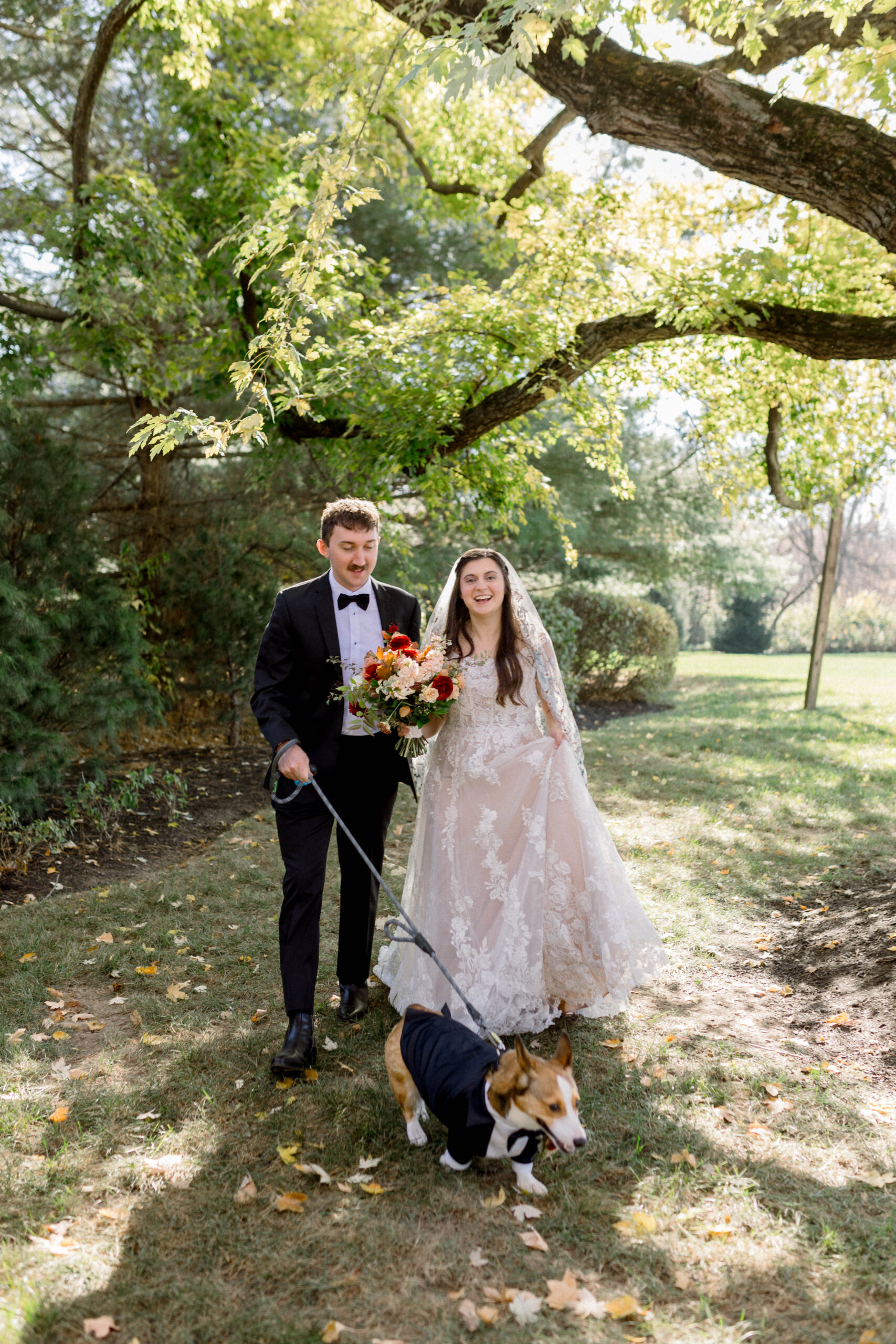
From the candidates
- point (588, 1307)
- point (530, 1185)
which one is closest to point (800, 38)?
point (530, 1185)

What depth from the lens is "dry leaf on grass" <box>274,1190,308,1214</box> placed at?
268 cm

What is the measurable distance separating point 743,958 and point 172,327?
30.7ft

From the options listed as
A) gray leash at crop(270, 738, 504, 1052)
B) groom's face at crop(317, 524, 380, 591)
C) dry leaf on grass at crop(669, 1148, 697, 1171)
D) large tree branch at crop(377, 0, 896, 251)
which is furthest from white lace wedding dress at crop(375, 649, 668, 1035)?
large tree branch at crop(377, 0, 896, 251)

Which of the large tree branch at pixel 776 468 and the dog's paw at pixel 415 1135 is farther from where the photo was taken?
the large tree branch at pixel 776 468

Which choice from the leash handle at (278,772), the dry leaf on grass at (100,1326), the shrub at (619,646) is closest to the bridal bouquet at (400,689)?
the leash handle at (278,772)

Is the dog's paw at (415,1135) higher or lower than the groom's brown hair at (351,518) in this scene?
lower

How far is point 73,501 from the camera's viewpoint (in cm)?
729

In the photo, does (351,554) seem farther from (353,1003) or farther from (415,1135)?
(415,1135)

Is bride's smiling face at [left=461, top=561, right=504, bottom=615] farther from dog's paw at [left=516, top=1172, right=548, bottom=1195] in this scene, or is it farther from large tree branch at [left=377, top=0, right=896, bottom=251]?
large tree branch at [left=377, top=0, right=896, bottom=251]

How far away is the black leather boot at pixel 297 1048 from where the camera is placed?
343cm

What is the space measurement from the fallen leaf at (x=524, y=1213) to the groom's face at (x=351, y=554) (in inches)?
91.4

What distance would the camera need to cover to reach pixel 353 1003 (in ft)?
13.2

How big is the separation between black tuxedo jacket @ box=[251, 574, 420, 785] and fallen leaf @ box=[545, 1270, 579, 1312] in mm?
→ 1985

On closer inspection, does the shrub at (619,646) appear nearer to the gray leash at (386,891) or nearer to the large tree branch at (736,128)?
the large tree branch at (736,128)
